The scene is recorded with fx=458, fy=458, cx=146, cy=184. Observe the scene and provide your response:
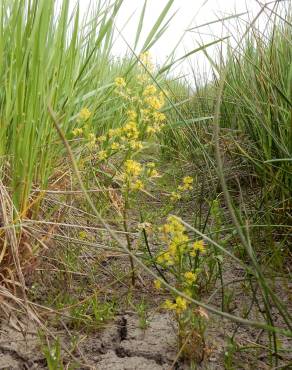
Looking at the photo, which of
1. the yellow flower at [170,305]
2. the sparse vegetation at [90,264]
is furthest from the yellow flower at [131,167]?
the yellow flower at [170,305]

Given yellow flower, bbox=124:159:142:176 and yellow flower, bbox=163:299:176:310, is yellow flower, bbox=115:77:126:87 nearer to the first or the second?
yellow flower, bbox=124:159:142:176

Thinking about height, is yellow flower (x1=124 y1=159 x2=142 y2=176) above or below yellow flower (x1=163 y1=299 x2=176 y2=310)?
above

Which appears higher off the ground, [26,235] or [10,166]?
[10,166]

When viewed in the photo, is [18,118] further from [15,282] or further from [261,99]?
[261,99]

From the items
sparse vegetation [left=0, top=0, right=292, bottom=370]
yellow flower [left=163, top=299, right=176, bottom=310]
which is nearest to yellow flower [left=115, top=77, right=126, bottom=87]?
sparse vegetation [left=0, top=0, right=292, bottom=370]

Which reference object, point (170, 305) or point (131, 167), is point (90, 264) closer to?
point (131, 167)

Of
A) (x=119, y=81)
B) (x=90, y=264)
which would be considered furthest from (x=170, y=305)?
(x=119, y=81)

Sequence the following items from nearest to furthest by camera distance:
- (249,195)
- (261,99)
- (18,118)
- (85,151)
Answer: (18,118), (261,99), (85,151), (249,195)

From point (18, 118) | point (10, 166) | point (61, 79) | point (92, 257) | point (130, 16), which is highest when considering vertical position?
point (130, 16)

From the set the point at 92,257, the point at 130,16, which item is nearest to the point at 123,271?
the point at 92,257

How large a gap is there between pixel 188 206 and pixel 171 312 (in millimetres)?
1081

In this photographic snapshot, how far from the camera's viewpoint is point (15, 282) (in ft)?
4.00

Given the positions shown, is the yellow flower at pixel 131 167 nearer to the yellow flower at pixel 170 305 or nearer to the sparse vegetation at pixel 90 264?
the sparse vegetation at pixel 90 264

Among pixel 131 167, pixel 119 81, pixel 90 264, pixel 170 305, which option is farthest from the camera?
pixel 119 81
